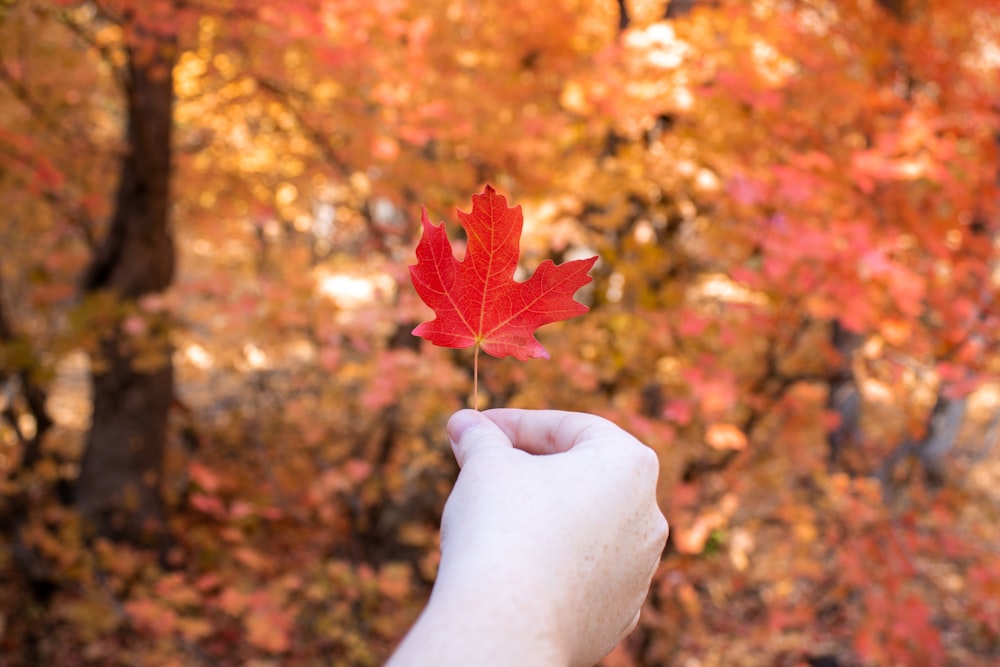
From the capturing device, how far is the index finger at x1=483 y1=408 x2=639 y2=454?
3.21 ft

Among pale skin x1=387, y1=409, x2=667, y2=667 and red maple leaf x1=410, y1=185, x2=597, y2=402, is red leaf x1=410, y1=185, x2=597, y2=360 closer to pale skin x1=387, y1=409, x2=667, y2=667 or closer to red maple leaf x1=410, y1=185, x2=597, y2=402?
red maple leaf x1=410, y1=185, x2=597, y2=402

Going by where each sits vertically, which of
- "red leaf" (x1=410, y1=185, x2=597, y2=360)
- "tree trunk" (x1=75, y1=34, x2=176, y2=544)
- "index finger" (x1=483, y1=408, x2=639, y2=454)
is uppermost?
"red leaf" (x1=410, y1=185, x2=597, y2=360)

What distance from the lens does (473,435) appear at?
969 mm

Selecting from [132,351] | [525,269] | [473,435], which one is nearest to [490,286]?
[473,435]

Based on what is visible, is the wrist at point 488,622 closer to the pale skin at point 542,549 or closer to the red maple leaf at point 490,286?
the pale skin at point 542,549

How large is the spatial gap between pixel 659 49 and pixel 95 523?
4963 mm

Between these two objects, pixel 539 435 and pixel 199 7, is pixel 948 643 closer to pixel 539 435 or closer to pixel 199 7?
pixel 539 435

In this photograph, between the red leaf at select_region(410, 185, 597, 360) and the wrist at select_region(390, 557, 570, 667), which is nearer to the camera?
the wrist at select_region(390, 557, 570, 667)

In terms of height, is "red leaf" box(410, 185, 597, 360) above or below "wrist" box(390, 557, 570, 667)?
above

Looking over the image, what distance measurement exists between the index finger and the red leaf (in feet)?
0.44

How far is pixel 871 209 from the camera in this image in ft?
12.8

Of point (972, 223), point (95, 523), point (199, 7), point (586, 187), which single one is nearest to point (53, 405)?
point (95, 523)

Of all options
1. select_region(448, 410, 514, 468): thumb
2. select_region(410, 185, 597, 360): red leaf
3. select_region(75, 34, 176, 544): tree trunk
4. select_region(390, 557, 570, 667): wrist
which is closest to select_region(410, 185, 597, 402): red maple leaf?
select_region(410, 185, 597, 360): red leaf

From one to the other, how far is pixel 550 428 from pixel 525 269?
9.29 ft
